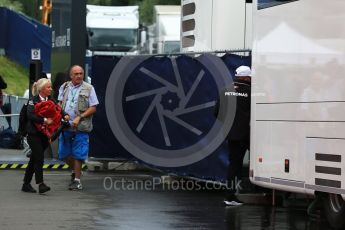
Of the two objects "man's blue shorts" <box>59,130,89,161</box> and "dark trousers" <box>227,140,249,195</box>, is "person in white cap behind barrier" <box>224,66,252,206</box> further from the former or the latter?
"man's blue shorts" <box>59,130,89,161</box>

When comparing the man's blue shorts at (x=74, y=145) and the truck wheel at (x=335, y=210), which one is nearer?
the truck wheel at (x=335, y=210)

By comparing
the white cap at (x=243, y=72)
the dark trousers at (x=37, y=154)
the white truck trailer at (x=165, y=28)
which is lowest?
the dark trousers at (x=37, y=154)

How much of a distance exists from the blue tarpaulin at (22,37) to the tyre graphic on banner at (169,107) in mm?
20493

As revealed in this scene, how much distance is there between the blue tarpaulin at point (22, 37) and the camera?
37.5 meters

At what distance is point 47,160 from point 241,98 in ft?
21.0

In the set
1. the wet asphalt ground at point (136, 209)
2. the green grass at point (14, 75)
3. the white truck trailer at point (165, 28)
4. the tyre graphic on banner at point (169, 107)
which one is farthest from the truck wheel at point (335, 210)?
the green grass at point (14, 75)

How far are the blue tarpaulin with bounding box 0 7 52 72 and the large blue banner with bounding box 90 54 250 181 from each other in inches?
796

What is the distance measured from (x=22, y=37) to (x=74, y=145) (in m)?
26.9

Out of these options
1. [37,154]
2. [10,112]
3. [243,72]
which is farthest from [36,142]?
[10,112]

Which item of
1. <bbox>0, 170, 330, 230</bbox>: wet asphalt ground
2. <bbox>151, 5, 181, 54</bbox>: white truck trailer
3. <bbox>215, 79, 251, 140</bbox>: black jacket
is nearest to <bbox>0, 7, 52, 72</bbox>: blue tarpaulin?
<bbox>151, 5, 181, 54</bbox>: white truck trailer

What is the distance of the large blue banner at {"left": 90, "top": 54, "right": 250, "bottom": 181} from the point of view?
41.9ft

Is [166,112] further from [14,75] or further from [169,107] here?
[14,75]

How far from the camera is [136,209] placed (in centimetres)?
1134

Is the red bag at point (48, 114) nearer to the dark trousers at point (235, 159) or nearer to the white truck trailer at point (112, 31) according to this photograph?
the dark trousers at point (235, 159)
